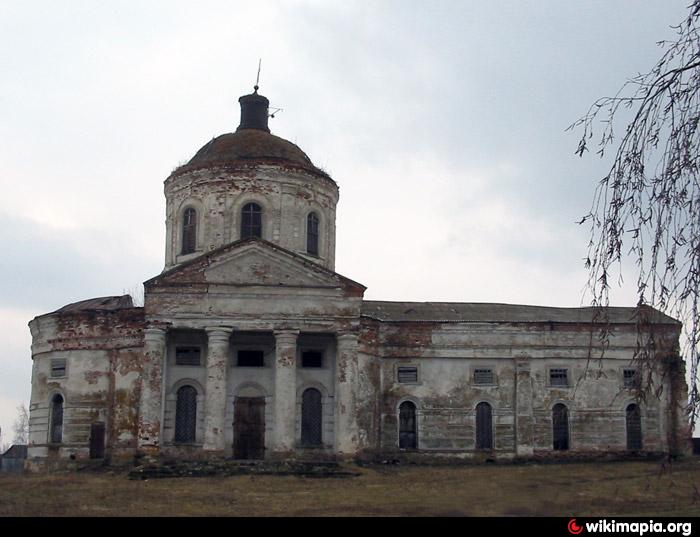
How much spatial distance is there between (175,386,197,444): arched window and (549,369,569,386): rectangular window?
12589mm

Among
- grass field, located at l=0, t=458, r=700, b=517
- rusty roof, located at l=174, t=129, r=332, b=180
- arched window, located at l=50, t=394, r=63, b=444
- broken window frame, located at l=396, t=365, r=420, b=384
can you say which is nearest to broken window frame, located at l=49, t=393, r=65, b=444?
arched window, located at l=50, t=394, r=63, b=444

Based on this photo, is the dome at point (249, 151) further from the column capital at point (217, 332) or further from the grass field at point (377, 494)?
the grass field at point (377, 494)

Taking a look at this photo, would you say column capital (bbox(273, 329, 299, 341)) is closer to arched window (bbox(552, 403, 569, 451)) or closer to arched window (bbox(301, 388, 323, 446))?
arched window (bbox(301, 388, 323, 446))

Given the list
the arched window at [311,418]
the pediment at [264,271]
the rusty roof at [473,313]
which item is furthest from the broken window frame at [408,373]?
the pediment at [264,271]

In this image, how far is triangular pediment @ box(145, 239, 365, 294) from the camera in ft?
91.8

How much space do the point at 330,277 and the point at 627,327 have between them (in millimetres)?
11699

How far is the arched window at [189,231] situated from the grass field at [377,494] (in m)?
8.81

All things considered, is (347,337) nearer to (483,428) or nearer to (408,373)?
(408,373)

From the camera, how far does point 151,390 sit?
26.8 m

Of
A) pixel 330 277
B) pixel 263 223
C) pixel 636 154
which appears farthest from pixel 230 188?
pixel 636 154

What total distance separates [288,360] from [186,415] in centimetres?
404
